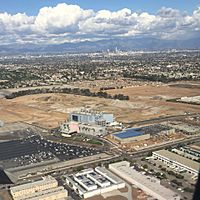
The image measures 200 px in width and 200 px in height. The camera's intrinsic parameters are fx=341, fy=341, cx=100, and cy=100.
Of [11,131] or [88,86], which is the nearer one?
[11,131]

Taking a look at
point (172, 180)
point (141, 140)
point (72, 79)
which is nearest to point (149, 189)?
point (172, 180)

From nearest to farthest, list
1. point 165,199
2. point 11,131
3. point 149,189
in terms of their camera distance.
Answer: point 165,199 < point 149,189 < point 11,131

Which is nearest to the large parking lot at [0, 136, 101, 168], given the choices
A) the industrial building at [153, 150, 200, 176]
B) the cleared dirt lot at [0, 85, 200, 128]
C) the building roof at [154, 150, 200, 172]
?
the industrial building at [153, 150, 200, 176]

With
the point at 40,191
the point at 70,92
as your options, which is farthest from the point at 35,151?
the point at 70,92

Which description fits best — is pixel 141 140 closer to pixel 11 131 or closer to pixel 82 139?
pixel 82 139

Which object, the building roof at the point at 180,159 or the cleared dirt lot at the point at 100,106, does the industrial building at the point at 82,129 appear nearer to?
the cleared dirt lot at the point at 100,106
